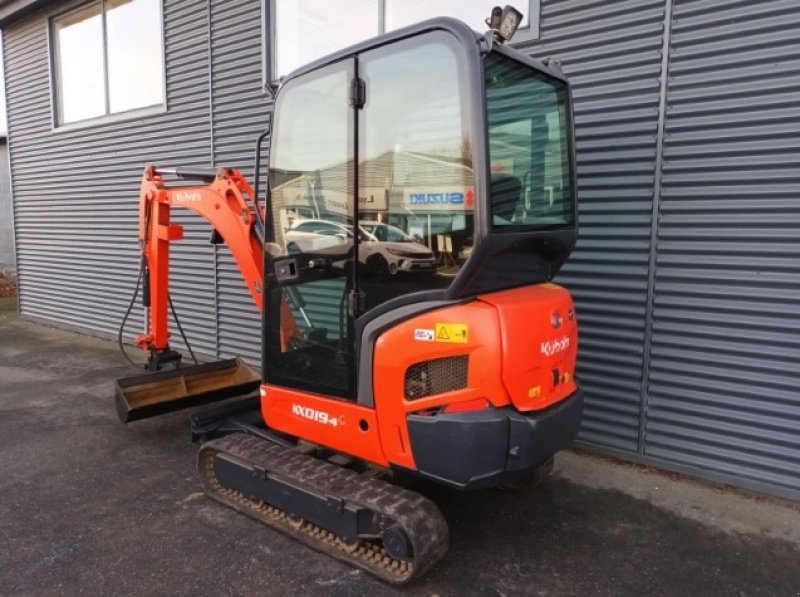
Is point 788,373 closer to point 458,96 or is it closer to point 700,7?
point 700,7

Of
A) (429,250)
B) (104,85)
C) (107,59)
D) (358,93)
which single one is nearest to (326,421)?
(429,250)

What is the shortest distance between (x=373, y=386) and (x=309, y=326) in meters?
0.57

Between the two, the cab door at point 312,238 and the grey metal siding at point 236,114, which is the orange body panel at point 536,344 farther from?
the grey metal siding at point 236,114

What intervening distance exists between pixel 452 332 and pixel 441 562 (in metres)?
1.26

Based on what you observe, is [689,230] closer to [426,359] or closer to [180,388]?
[426,359]

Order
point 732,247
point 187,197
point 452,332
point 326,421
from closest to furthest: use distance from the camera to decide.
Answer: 1. point 452,332
2. point 326,421
3. point 732,247
4. point 187,197

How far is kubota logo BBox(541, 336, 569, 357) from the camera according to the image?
9.18ft

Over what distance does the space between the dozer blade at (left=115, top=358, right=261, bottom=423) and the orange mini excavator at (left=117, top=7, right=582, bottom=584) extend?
1125mm

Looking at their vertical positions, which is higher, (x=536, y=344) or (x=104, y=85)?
(x=104, y=85)

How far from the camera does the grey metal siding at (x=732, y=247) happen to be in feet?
11.7

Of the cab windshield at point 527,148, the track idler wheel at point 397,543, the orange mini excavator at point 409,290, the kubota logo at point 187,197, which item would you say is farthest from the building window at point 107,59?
the track idler wheel at point 397,543

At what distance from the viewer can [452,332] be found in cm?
Result: 260

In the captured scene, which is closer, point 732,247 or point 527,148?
point 527,148

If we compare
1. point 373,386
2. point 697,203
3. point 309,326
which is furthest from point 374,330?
Answer: point 697,203
